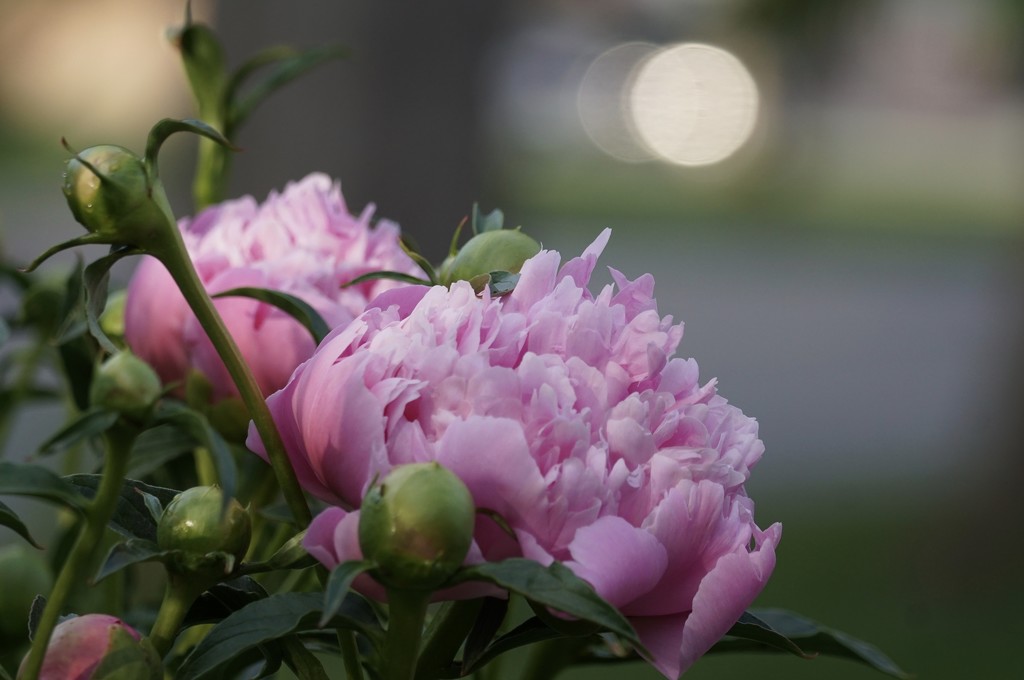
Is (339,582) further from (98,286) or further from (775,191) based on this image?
(775,191)

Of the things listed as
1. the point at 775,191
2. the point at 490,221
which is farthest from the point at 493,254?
the point at 775,191

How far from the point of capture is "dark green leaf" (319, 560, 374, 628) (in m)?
0.30

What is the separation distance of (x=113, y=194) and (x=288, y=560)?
4.0 inches

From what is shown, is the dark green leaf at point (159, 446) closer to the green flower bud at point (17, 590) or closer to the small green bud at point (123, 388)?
the green flower bud at point (17, 590)

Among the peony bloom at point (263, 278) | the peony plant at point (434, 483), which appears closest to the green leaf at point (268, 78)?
the peony bloom at point (263, 278)

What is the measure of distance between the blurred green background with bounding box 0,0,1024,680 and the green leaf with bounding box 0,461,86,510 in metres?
0.37

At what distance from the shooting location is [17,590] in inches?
18.5

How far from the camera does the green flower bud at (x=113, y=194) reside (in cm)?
34

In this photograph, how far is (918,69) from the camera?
11883 mm

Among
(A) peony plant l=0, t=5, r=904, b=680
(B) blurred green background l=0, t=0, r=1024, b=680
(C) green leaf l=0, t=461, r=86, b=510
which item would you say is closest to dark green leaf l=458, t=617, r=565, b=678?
(A) peony plant l=0, t=5, r=904, b=680

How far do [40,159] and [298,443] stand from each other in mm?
8347

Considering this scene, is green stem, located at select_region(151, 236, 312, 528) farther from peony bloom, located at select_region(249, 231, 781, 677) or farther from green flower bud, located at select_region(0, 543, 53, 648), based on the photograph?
green flower bud, located at select_region(0, 543, 53, 648)

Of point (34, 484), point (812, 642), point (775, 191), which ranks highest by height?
point (34, 484)

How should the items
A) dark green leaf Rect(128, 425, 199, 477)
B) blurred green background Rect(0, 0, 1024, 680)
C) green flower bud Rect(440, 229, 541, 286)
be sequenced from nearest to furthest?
green flower bud Rect(440, 229, 541, 286) < dark green leaf Rect(128, 425, 199, 477) < blurred green background Rect(0, 0, 1024, 680)
